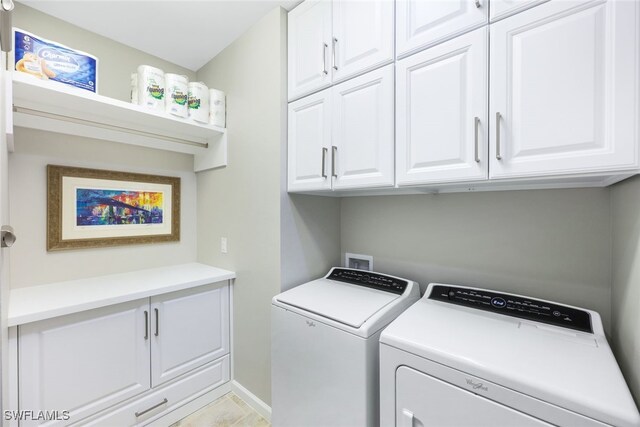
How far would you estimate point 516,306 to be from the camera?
1173mm

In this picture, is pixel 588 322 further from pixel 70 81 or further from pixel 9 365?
pixel 70 81

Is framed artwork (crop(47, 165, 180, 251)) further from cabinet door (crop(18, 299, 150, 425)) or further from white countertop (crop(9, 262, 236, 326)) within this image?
cabinet door (crop(18, 299, 150, 425))

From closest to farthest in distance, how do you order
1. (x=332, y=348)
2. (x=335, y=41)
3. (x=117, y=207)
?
(x=332, y=348)
(x=335, y=41)
(x=117, y=207)

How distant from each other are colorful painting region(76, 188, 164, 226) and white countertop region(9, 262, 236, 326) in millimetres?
393

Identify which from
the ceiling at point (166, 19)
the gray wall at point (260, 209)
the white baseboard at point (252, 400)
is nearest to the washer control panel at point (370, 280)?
the gray wall at point (260, 209)

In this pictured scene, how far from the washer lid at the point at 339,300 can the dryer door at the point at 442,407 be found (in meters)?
0.27

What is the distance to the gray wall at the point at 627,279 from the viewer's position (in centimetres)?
82

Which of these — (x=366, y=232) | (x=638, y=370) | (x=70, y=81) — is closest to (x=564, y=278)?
(x=638, y=370)

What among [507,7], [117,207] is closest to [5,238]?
[117,207]

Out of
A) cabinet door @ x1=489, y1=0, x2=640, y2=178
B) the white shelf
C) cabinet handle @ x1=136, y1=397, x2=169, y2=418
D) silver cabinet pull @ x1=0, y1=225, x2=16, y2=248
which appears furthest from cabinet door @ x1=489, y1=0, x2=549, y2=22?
cabinet handle @ x1=136, y1=397, x2=169, y2=418

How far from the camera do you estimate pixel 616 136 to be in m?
0.79

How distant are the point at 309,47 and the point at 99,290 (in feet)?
6.13

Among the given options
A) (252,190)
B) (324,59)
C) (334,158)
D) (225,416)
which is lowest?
(225,416)

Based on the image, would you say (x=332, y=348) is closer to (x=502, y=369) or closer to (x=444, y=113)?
(x=502, y=369)
